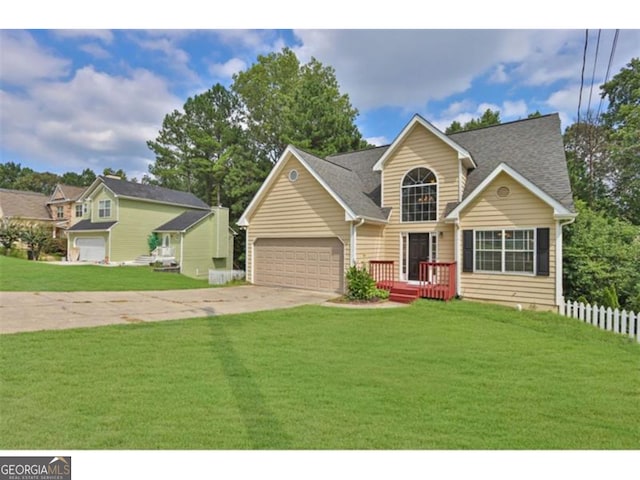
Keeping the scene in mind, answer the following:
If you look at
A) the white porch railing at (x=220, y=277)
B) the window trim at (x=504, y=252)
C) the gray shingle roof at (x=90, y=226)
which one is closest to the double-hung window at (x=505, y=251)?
the window trim at (x=504, y=252)

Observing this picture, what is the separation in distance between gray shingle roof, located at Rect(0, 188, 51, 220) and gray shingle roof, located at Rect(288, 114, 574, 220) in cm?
3509

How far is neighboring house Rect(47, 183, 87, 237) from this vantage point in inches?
1253

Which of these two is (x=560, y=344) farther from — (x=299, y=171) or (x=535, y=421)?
(x=299, y=171)

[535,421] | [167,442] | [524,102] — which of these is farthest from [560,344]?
[524,102]

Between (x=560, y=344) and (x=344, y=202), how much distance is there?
7.87 metres

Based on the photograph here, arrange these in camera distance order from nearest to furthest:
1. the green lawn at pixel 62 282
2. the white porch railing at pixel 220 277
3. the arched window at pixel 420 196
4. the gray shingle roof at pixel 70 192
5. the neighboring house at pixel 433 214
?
the neighboring house at pixel 433 214 → the green lawn at pixel 62 282 → the arched window at pixel 420 196 → the white porch railing at pixel 220 277 → the gray shingle roof at pixel 70 192

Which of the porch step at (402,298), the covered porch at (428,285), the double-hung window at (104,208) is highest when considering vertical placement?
the double-hung window at (104,208)

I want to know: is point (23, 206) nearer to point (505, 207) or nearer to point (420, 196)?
point (420, 196)

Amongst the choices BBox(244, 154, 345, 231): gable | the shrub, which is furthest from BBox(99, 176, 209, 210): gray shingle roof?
BBox(244, 154, 345, 231): gable

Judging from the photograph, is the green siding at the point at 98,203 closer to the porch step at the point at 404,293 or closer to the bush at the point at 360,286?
the bush at the point at 360,286

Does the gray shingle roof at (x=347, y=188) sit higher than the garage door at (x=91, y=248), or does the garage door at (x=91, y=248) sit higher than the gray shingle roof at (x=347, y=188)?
the gray shingle roof at (x=347, y=188)

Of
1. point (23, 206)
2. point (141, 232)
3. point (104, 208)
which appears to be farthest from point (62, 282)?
point (23, 206)

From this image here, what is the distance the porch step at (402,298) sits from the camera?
36.3 feet

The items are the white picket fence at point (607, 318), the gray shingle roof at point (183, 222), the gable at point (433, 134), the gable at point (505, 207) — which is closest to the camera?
the white picket fence at point (607, 318)
